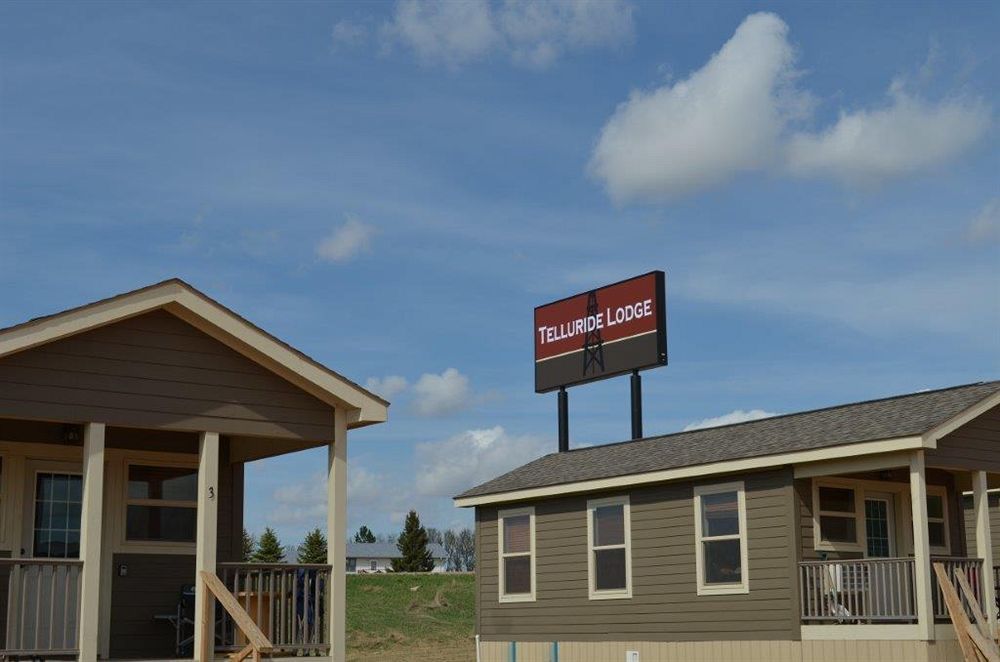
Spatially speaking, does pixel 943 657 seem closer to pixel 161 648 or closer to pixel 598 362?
pixel 161 648

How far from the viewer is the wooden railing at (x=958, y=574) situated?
17.9 meters

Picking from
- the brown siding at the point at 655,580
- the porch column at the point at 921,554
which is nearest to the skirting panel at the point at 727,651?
the brown siding at the point at 655,580

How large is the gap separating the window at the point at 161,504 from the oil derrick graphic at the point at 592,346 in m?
15.5

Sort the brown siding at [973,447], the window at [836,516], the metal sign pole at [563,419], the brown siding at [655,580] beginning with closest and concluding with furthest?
the brown siding at [973,447], the brown siding at [655,580], the window at [836,516], the metal sign pole at [563,419]

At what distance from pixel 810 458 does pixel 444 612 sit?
84.7ft

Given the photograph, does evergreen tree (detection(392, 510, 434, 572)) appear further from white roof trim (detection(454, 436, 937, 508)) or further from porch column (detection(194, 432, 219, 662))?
porch column (detection(194, 432, 219, 662))

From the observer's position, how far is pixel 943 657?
57.5 ft

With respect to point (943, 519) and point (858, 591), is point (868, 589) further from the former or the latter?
point (943, 519)

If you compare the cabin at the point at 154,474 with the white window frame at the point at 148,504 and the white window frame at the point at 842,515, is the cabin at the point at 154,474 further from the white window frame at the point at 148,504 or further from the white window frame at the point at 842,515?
the white window frame at the point at 842,515

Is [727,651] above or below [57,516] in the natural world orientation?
below

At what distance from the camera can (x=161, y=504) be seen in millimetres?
16250

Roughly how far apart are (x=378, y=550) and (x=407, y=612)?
95.5m

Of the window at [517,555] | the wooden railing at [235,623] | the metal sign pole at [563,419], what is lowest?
the wooden railing at [235,623]

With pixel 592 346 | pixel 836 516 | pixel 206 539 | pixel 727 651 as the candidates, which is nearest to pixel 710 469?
pixel 836 516
